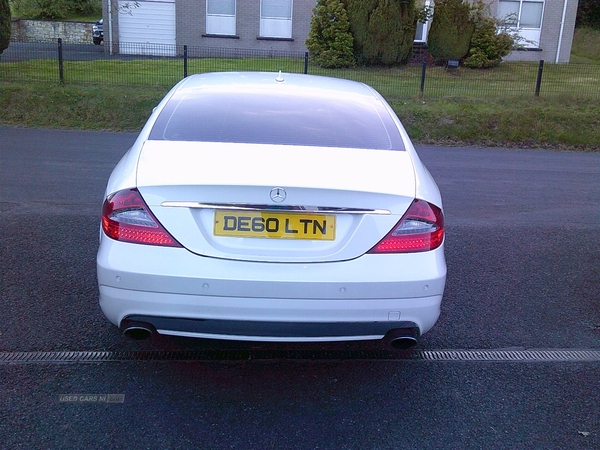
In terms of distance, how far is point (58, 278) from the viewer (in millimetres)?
5051

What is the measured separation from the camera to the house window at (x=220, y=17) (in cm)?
2580

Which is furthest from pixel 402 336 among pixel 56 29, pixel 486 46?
pixel 56 29

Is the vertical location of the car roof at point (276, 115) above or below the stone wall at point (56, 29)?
above

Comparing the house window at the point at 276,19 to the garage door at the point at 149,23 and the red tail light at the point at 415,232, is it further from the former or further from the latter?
the red tail light at the point at 415,232

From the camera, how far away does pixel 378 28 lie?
2019cm

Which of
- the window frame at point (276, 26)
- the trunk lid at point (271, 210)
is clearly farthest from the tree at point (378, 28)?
the trunk lid at point (271, 210)

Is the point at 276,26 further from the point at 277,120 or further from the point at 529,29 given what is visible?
the point at 277,120

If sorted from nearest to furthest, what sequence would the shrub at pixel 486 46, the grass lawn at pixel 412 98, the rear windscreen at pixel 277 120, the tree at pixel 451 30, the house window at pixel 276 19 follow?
the rear windscreen at pixel 277 120, the grass lawn at pixel 412 98, the tree at pixel 451 30, the shrub at pixel 486 46, the house window at pixel 276 19

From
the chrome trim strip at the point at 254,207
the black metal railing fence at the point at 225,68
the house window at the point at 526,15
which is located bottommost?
the black metal railing fence at the point at 225,68

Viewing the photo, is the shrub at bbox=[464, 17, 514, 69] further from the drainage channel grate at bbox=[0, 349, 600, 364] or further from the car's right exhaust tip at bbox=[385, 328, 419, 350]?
the car's right exhaust tip at bbox=[385, 328, 419, 350]

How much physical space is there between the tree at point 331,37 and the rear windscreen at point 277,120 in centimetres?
1601

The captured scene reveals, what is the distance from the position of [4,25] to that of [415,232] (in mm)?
15876

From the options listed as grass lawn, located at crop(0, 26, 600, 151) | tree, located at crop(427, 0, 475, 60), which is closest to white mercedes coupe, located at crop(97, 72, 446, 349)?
grass lawn, located at crop(0, 26, 600, 151)

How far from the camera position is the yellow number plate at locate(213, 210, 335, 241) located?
3.21 metres
